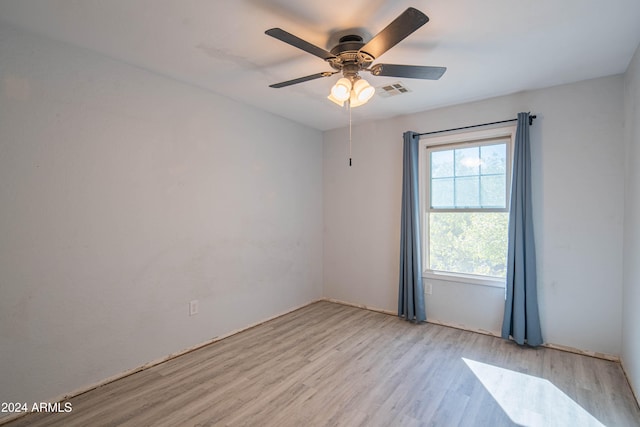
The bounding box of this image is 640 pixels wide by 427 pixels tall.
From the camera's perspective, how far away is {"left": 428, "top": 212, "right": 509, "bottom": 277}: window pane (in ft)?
11.1

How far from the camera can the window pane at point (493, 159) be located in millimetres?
3367

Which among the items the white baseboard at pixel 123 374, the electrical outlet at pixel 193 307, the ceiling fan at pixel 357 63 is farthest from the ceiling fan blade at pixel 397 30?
the white baseboard at pixel 123 374

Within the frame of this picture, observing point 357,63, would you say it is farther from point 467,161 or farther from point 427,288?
point 427,288

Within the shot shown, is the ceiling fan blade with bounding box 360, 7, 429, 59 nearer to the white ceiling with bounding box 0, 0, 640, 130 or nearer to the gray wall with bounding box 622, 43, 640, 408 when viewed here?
the white ceiling with bounding box 0, 0, 640, 130

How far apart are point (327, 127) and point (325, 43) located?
2.29 meters

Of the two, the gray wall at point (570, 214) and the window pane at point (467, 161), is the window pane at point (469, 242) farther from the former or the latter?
the window pane at point (467, 161)

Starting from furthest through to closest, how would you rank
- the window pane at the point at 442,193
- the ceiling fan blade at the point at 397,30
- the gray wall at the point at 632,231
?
the window pane at the point at 442,193 < the gray wall at the point at 632,231 < the ceiling fan blade at the point at 397,30

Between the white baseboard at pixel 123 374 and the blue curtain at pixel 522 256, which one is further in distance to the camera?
the blue curtain at pixel 522 256

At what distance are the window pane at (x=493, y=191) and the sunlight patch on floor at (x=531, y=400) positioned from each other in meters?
1.64

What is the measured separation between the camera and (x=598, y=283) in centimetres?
284

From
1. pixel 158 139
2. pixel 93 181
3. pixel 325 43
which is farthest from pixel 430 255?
pixel 93 181

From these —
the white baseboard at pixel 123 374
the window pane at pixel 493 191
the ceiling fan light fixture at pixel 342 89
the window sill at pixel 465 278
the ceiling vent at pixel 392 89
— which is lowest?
the white baseboard at pixel 123 374

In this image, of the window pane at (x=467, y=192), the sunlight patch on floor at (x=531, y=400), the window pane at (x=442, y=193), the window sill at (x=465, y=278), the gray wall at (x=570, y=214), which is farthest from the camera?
the window pane at (x=442, y=193)

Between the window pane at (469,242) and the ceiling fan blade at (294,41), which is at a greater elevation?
the ceiling fan blade at (294,41)
